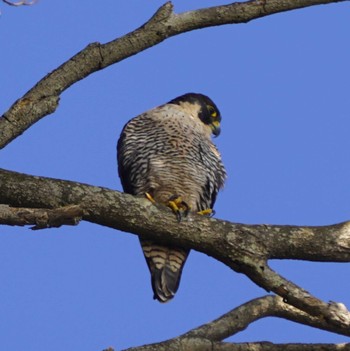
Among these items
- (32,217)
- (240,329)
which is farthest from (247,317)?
(32,217)

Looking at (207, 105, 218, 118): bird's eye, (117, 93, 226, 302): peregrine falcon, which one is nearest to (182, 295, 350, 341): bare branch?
(117, 93, 226, 302): peregrine falcon

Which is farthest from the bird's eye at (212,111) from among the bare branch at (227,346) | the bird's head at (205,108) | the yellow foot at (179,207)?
the bare branch at (227,346)

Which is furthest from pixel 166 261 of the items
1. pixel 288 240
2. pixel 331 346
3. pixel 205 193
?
pixel 331 346

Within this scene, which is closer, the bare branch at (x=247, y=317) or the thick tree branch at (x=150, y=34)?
the bare branch at (x=247, y=317)

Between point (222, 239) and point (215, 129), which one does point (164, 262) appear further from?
point (215, 129)

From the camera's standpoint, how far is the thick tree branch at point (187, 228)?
418cm

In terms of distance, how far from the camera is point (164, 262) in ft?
17.4

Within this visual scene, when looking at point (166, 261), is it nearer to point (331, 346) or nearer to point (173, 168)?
point (173, 168)

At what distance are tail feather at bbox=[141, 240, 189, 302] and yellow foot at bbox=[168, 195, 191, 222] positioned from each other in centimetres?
30

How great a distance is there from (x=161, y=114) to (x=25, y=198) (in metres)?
2.58

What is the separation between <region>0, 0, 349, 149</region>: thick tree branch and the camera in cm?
486

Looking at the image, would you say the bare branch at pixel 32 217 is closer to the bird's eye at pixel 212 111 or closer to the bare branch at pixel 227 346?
the bare branch at pixel 227 346

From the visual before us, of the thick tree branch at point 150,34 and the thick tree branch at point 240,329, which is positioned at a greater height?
the thick tree branch at point 150,34

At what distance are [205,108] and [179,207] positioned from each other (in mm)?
2785
